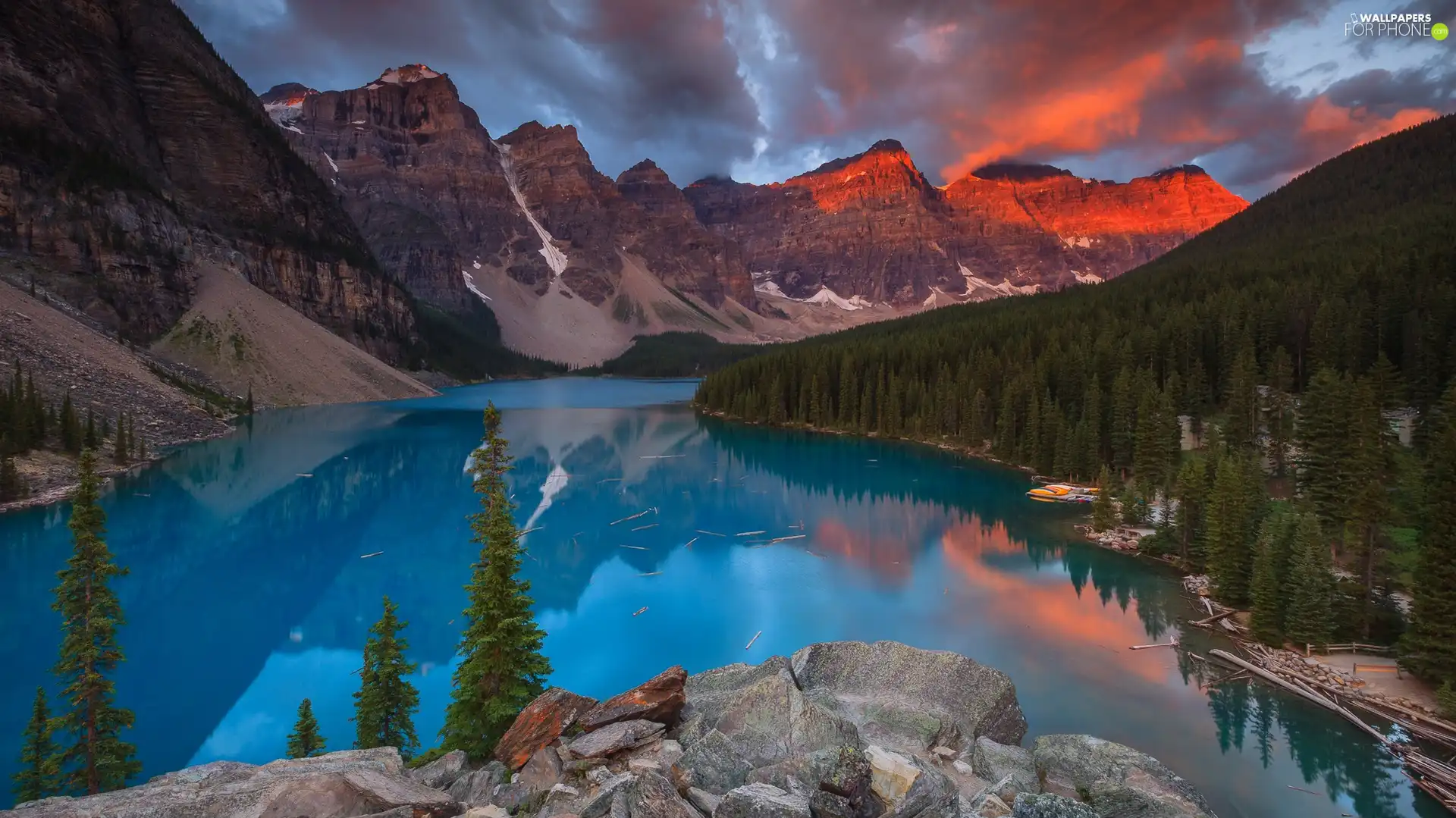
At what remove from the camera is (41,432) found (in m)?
37.9

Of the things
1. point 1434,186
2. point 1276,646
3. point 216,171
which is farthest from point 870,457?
point 216,171

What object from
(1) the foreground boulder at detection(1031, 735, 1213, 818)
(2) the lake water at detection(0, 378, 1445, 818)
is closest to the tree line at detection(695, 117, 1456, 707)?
(2) the lake water at detection(0, 378, 1445, 818)

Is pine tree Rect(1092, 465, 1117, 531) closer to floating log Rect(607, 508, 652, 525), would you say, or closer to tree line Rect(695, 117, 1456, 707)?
tree line Rect(695, 117, 1456, 707)

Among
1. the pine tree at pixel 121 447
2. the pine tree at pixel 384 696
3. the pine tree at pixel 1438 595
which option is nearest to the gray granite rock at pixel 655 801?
the pine tree at pixel 384 696

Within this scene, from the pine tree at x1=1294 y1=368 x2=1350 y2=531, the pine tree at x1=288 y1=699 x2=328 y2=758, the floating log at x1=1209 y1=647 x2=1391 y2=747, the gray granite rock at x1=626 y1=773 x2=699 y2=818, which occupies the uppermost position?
the pine tree at x1=1294 y1=368 x2=1350 y2=531

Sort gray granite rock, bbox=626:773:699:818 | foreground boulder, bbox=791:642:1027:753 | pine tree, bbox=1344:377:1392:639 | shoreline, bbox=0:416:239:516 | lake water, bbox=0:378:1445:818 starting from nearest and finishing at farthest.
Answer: gray granite rock, bbox=626:773:699:818 → foreground boulder, bbox=791:642:1027:753 → lake water, bbox=0:378:1445:818 → pine tree, bbox=1344:377:1392:639 → shoreline, bbox=0:416:239:516

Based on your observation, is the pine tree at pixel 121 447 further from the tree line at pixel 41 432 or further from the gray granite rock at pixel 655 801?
the gray granite rock at pixel 655 801

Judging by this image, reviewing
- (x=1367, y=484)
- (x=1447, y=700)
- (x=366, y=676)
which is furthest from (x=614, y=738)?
(x=1367, y=484)

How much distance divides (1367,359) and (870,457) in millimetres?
32037

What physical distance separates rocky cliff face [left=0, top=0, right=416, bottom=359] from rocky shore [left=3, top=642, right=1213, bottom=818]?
3563 inches

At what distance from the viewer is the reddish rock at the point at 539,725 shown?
896cm

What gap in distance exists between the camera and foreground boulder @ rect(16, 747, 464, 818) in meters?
6.65

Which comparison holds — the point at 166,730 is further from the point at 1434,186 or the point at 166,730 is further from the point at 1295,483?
the point at 1434,186

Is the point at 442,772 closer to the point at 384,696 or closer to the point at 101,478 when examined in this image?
the point at 384,696
